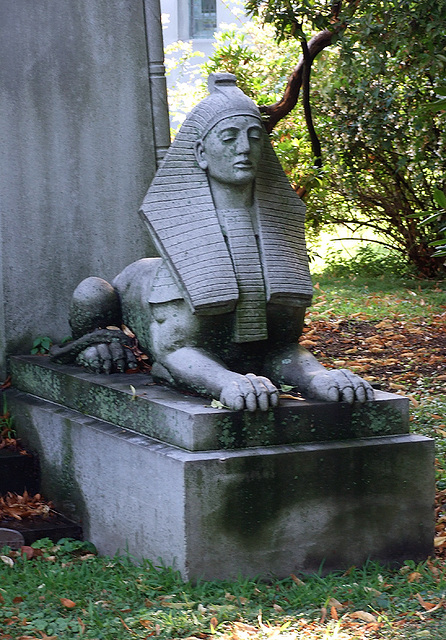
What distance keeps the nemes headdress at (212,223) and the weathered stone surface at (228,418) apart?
51cm

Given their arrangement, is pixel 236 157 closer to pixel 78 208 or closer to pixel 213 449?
pixel 213 449

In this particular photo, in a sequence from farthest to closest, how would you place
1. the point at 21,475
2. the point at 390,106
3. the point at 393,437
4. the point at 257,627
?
the point at 390,106
the point at 21,475
the point at 393,437
the point at 257,627

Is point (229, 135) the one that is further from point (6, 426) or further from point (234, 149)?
point (6, 426)

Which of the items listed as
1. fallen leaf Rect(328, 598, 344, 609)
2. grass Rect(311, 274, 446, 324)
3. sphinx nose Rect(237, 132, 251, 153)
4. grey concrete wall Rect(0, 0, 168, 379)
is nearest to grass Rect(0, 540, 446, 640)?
fallen leaf Rect(328, 598, 344, 609)

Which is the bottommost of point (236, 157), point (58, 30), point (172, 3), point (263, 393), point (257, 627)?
point (257, 627)

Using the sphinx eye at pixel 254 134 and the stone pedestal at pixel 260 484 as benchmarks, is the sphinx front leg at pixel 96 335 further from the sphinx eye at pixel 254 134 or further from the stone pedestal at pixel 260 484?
the sphinx eye at pixel 254 134

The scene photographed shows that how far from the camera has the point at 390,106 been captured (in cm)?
1201

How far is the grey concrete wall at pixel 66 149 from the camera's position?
19.6 feet

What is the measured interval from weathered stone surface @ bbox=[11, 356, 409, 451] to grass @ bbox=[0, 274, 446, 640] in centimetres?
59

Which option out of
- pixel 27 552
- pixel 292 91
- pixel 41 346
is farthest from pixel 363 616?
pixel 292 91

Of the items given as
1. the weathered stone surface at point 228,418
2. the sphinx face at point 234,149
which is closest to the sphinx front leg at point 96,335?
the weathered stone surface at point 228,418

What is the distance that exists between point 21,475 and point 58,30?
2792 millimetres

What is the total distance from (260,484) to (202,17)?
1929 cm

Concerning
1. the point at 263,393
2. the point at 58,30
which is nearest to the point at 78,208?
the point at 58,30
